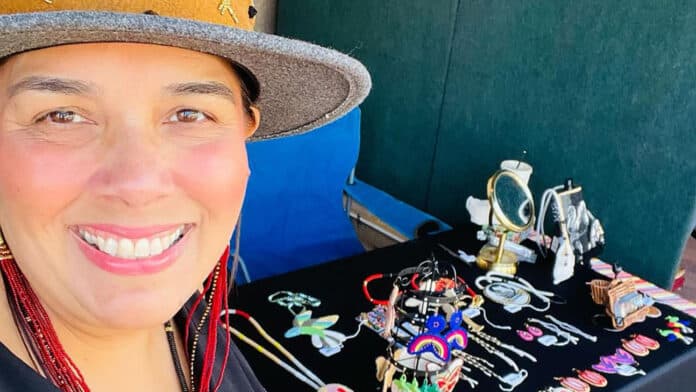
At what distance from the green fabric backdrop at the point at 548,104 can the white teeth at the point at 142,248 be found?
1.71 meters

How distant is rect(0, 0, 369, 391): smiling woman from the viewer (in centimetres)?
53

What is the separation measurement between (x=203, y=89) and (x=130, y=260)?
180 mm

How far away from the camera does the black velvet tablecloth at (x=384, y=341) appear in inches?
47.3

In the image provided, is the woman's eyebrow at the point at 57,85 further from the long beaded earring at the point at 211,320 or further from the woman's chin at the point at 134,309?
the long beaded earring at the point at 211,320

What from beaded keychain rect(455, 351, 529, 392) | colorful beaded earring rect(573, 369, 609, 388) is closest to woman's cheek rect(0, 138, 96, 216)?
beaded keychain rect(455, 351, 529, 392)

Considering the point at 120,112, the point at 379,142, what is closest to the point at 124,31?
the point at 120,112

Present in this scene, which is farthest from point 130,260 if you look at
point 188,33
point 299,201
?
point 299,201

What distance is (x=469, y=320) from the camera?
1424mm

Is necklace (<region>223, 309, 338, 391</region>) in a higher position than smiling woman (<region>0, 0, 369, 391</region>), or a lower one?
lower

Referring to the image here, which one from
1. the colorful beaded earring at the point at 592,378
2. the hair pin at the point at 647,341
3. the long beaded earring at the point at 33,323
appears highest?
the long beaded earring at the point at 33,323

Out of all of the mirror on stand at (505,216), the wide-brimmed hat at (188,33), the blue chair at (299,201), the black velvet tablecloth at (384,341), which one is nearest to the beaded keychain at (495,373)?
the black velvet tablecloth at (384,341)

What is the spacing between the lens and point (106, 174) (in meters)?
0.54

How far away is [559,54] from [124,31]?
5.87 ft

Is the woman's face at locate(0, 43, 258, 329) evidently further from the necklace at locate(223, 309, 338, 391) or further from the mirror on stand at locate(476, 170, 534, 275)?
the mirror on stand at locate(476, 170, 534, 275)
